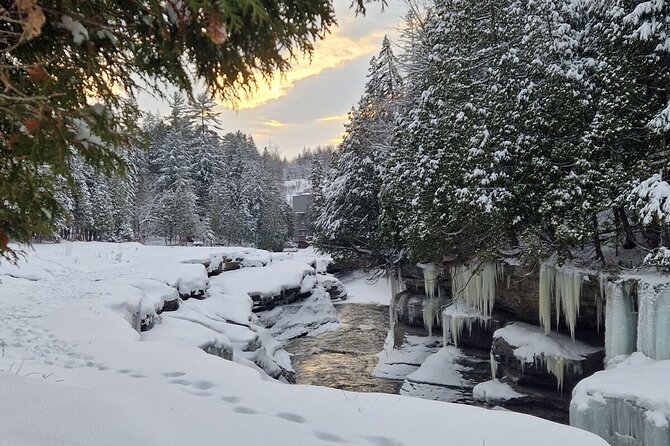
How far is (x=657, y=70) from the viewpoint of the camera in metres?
8.63

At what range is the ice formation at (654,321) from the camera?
7.25 meters

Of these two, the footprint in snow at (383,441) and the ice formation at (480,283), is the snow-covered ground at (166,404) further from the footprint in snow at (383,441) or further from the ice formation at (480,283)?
the ice formation at (480,283)

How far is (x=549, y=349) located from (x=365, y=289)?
23340 mm

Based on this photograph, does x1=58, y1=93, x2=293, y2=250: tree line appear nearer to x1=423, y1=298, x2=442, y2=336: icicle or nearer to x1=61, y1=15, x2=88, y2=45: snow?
x1=423, y1=298, x2=442, y2=336: icicle

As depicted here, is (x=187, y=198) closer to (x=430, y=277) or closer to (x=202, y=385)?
(x=430, y=277)

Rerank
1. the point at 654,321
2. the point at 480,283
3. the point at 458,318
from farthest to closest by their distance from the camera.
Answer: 1. the point at 458,318
2. the point at 480,283
3. the point at 654,321

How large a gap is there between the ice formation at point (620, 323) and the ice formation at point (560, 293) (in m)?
1.34

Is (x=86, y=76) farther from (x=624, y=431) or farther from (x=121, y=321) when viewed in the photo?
(x=624, y=431)

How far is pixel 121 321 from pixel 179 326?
2.40m

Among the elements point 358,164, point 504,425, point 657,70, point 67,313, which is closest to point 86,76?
point 504,425

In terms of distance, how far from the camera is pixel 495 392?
1106 centimetres

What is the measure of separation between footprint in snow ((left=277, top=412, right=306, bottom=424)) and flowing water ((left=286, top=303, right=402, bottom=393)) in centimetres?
990

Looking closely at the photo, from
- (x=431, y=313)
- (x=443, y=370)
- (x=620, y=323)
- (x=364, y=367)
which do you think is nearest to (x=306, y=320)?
A: (x=364, y=367)

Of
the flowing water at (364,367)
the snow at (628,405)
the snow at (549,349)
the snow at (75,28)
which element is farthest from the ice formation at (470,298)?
the snow at (75,28)
